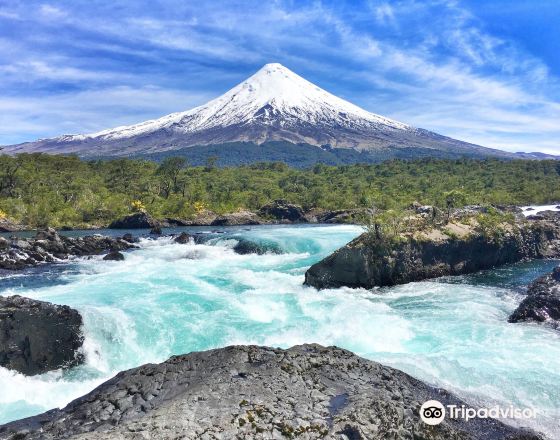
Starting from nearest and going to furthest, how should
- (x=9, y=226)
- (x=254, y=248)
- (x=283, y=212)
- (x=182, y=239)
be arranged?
(x=254, y=248) < (x=182, y=239) < (x=9, y=226) < (x=283, y=212)

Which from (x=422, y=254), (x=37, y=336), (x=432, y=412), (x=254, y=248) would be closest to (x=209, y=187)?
(x=254, y=248)

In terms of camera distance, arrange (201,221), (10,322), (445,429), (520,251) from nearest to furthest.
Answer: (445,429)
(10,322)
(520,251)
(201,221)

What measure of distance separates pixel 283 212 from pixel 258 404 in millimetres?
54423

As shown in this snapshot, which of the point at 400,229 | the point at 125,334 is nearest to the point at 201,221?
the point at 400,229

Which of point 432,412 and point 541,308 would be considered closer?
Answer: point 432,412

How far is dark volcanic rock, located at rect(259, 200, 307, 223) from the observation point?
59562mm

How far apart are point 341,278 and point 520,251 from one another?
12752mm

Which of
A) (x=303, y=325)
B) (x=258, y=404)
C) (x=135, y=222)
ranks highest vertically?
(x=258, y=404)

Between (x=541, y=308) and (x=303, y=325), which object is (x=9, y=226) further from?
(x=541, y=308)

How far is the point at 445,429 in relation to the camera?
582 centimetres

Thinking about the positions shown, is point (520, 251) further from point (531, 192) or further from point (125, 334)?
point (531, 192)

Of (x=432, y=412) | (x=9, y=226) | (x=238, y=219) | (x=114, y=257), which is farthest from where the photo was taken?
(x=238, y=219)

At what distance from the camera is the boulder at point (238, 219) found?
5544 centimetres

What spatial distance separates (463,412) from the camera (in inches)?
266
